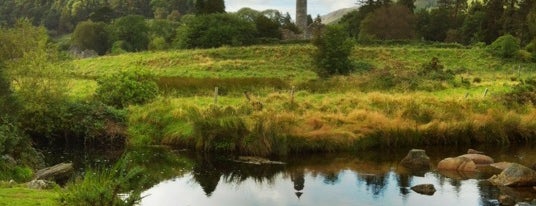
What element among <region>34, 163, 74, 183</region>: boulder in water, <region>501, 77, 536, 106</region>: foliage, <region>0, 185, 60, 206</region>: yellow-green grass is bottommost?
<region>34, 163, 74, 183</region>: boulder in water

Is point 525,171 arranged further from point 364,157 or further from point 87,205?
point 87,205

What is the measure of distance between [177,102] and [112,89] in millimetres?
3879

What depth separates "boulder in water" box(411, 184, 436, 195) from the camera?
19.5 m

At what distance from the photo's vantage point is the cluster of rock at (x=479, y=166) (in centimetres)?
2031

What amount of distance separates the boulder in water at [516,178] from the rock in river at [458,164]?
196 centimetres

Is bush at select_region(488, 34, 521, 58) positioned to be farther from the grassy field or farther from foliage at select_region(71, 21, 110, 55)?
foliage at select_region(71, 21, 110, 55)

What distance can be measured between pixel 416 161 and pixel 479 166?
2459 mm

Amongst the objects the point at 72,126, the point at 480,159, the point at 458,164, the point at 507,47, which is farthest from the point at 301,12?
the point at 458,164

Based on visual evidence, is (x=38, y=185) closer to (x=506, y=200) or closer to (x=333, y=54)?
(x=506, y=200)

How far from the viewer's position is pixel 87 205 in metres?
11.1

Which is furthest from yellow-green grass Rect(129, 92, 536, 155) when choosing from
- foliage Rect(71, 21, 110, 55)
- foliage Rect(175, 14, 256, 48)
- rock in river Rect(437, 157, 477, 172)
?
foliage Rect(71, 21, 110, 55)

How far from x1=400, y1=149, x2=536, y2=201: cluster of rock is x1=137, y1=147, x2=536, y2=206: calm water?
0.50 meters

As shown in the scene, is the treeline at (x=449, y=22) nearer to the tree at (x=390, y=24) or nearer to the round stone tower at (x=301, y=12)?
the tree at (x=390, y=24)

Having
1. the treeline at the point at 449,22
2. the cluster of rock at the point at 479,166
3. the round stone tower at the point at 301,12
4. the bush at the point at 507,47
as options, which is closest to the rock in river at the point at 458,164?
the cluster of rock at the point at 479,166
